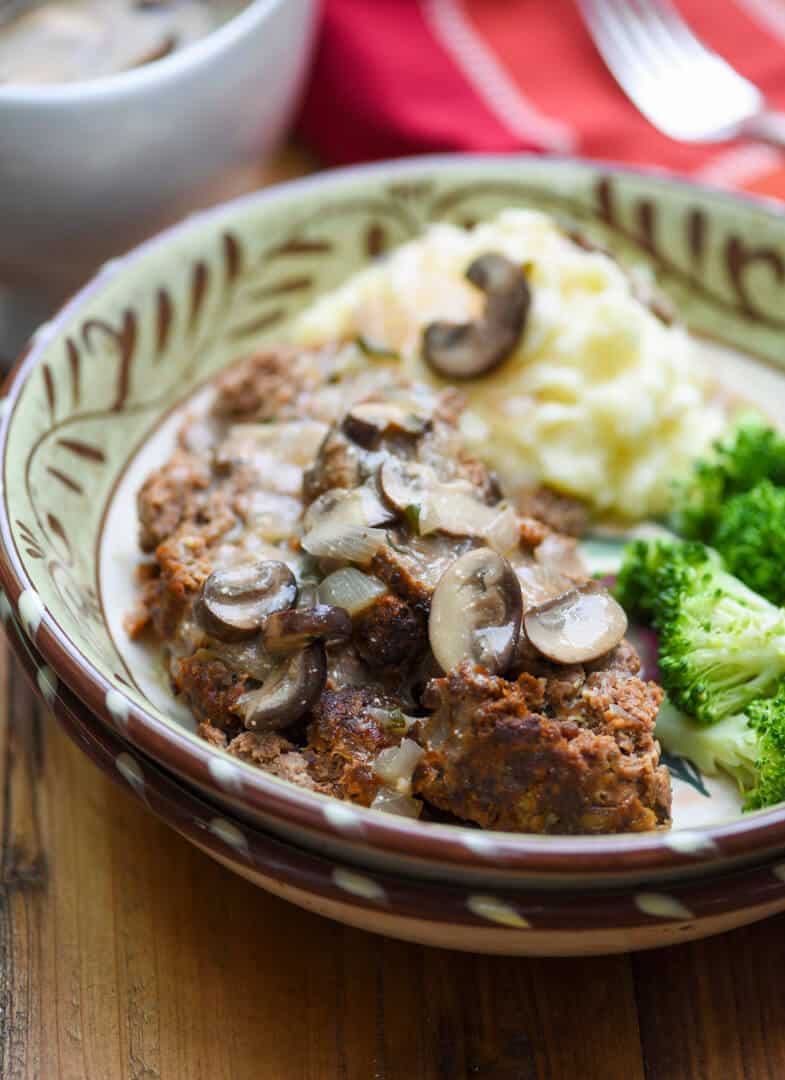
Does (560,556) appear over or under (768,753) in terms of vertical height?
over

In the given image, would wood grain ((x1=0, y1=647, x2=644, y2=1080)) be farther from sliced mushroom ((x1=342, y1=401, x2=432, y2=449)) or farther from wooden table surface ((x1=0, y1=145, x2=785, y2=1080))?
sliced mushroom ((x1=342, y1=401, x2=432, y2=449))

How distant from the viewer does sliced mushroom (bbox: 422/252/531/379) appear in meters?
5.69

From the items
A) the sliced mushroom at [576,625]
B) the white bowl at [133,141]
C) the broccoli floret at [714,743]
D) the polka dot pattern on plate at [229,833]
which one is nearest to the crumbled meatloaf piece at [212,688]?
the polka dot pattern on plate at [229,833]

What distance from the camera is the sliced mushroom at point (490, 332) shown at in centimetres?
569

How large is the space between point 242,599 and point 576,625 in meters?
1.16

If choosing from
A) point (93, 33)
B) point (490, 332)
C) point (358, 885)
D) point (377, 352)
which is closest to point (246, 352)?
point (377, 352)

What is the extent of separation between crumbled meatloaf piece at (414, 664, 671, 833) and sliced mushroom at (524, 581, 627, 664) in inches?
9.2

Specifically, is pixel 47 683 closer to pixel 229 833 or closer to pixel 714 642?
pixel 229 833

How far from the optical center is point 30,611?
14.4ft

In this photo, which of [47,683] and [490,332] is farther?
[490,332]

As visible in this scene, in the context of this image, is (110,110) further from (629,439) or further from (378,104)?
(629,439)

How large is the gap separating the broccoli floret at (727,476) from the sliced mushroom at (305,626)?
6.90ft

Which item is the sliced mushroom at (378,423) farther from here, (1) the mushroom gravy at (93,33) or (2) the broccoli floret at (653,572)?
(1) the mushroom gravy at (93,33)

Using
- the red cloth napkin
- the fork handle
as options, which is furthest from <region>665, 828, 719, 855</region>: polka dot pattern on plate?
the fork handle
